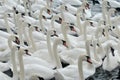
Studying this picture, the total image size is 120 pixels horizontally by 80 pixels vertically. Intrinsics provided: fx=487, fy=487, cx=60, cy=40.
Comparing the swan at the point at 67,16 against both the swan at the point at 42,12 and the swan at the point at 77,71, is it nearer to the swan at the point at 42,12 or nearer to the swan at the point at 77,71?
the swan at the point at 42,12

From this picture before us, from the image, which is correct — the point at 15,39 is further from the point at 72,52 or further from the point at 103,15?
the point at 103,15

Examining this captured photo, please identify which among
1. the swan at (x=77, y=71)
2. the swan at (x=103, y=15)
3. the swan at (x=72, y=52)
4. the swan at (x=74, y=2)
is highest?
the swan at (x=74, y=2)

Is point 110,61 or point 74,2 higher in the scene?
point 74,2

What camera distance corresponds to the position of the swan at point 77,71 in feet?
42.9

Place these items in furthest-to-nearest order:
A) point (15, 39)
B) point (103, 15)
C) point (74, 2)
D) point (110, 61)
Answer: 1. point (74, 2)
2. point (103, 15)
3. point (15, 39)
4. point (110, 61)

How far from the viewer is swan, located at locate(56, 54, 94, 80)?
13.1 meters

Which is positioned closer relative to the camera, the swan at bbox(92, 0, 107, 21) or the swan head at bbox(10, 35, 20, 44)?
the swan head at bbox(10, 35, 20, 44)

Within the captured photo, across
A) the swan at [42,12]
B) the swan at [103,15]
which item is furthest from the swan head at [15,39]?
the swan at [103,15]

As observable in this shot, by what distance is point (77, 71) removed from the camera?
44.6ft

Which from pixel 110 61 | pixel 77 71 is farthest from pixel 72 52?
pixel 77 71

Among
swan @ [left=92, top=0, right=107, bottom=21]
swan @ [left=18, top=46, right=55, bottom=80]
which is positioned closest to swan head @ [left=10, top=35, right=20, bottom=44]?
swan @ [left=18, top=46, right=55, bottom=80]

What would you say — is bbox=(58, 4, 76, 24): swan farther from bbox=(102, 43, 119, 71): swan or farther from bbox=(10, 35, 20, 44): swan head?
bbox=(102, 43, 119, 71): swan

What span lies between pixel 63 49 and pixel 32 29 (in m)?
1.31

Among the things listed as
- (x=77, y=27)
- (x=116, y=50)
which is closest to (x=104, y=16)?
(x=77, y=27)
